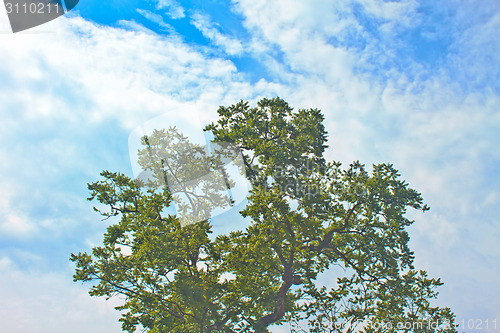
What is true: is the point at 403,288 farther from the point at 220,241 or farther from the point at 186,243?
the point at 186,243

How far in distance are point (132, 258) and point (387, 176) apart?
13.9m

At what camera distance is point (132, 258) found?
18.3 metres

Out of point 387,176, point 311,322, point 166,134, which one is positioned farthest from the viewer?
point 166,134

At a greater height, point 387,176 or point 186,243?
point 387,176

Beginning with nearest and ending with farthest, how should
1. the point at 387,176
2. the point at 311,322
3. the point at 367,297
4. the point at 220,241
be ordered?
→ the point at 387,176
the point at 220,241
the point at 367,297
the point at 311,322

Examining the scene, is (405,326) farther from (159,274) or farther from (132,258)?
(132,258)

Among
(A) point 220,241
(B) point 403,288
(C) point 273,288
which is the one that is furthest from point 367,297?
(A) point 220,241

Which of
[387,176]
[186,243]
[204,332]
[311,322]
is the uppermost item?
[387,176]

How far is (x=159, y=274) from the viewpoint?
1797 cm

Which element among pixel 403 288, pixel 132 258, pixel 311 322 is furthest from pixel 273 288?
pixel 132 258

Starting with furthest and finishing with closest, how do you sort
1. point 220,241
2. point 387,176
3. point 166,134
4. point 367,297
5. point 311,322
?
point 166,134 < point 311,322 < point 367,297 < point 220,241 < point 387,176

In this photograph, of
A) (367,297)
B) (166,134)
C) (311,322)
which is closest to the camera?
(367,297)

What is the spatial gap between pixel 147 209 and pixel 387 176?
39.2 feet

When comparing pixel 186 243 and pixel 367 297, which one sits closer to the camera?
pixel 186 243
